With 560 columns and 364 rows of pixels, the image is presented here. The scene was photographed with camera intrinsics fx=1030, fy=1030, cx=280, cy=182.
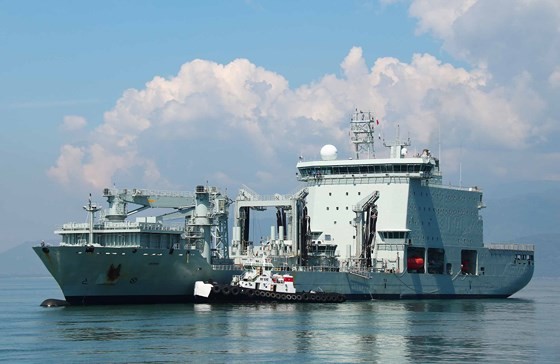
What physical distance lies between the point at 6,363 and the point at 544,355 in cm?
2016

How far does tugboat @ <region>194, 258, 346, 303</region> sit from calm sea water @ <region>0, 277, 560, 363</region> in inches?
43.8

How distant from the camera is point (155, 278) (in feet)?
196

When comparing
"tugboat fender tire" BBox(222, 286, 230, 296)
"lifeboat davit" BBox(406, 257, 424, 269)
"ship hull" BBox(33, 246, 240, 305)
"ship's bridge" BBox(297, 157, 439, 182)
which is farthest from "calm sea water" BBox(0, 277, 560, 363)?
"ship's bridge" BBox(297, 157, 439, 182)

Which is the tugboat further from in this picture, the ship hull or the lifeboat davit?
the lifeboat davit

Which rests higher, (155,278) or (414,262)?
(414,262)

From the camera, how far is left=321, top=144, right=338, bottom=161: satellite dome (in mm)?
73625

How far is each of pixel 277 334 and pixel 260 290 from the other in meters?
17.3

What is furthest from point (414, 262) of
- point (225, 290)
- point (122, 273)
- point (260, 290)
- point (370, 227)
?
point (122, 273)

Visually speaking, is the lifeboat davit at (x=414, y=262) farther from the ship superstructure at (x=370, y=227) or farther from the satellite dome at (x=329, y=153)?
the satellite dome at (x=329, y=153)

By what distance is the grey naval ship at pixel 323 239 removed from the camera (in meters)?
59.0

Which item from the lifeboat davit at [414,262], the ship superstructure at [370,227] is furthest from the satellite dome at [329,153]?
the lifeboat davit at [414,262]

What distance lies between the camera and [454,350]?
40750mm

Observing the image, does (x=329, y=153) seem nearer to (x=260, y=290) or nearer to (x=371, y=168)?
(x=371, y=168)

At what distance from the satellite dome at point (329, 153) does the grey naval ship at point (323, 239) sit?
72 mm
